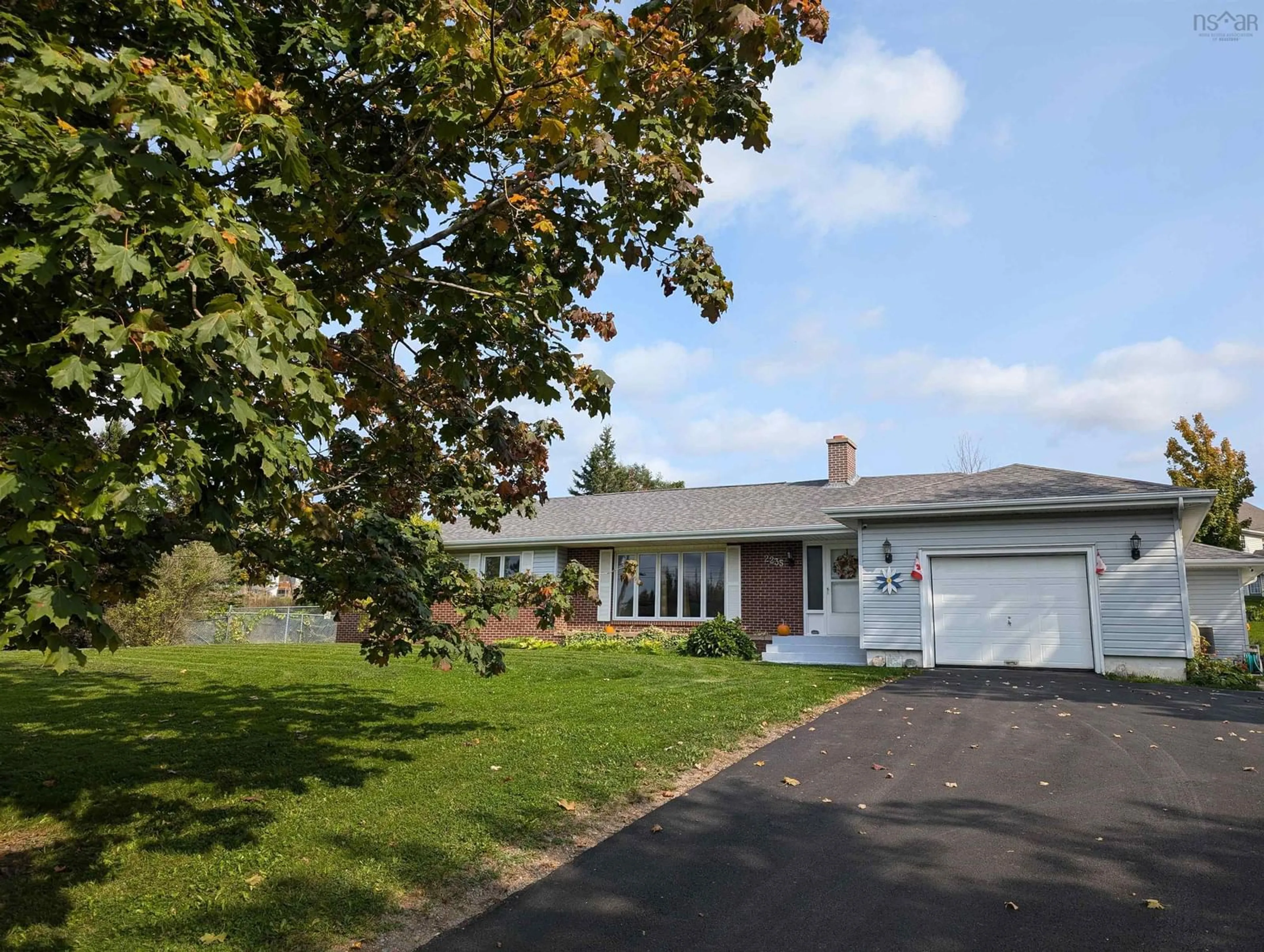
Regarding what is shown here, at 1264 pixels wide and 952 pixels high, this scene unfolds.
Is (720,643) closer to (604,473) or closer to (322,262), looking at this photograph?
(322,262)

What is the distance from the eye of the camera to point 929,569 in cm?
1473

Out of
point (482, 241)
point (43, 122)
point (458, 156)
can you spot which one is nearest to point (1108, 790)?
point (482, 241)

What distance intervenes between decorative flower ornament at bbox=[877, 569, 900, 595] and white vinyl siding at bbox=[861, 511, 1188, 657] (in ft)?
0.22

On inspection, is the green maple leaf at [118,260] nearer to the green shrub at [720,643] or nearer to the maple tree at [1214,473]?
the green shrub at [720,643]

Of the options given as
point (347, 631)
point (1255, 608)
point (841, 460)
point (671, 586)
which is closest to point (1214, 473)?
point (1255, 608)

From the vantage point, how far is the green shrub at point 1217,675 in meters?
12.4

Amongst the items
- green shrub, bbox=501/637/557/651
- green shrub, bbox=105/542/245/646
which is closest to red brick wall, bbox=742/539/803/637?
green shrub, bbox=501/637/557/651

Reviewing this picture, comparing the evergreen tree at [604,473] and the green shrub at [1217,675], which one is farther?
the evergreen tree at [604,473]

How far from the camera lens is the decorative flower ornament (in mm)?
14883

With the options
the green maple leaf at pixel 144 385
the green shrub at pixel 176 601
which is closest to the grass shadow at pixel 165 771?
the green maple leaf at pixel 144 385

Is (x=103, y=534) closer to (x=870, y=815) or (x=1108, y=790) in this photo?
(x=870, y=815)

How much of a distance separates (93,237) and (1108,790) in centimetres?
698

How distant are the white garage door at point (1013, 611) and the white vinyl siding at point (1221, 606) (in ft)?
25.8

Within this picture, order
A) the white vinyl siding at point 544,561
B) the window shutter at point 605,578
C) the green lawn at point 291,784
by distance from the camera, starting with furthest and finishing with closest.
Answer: the white vinyl siding at point 544,561
the window shutter at point 605,578
the green lawn at point 291,784
